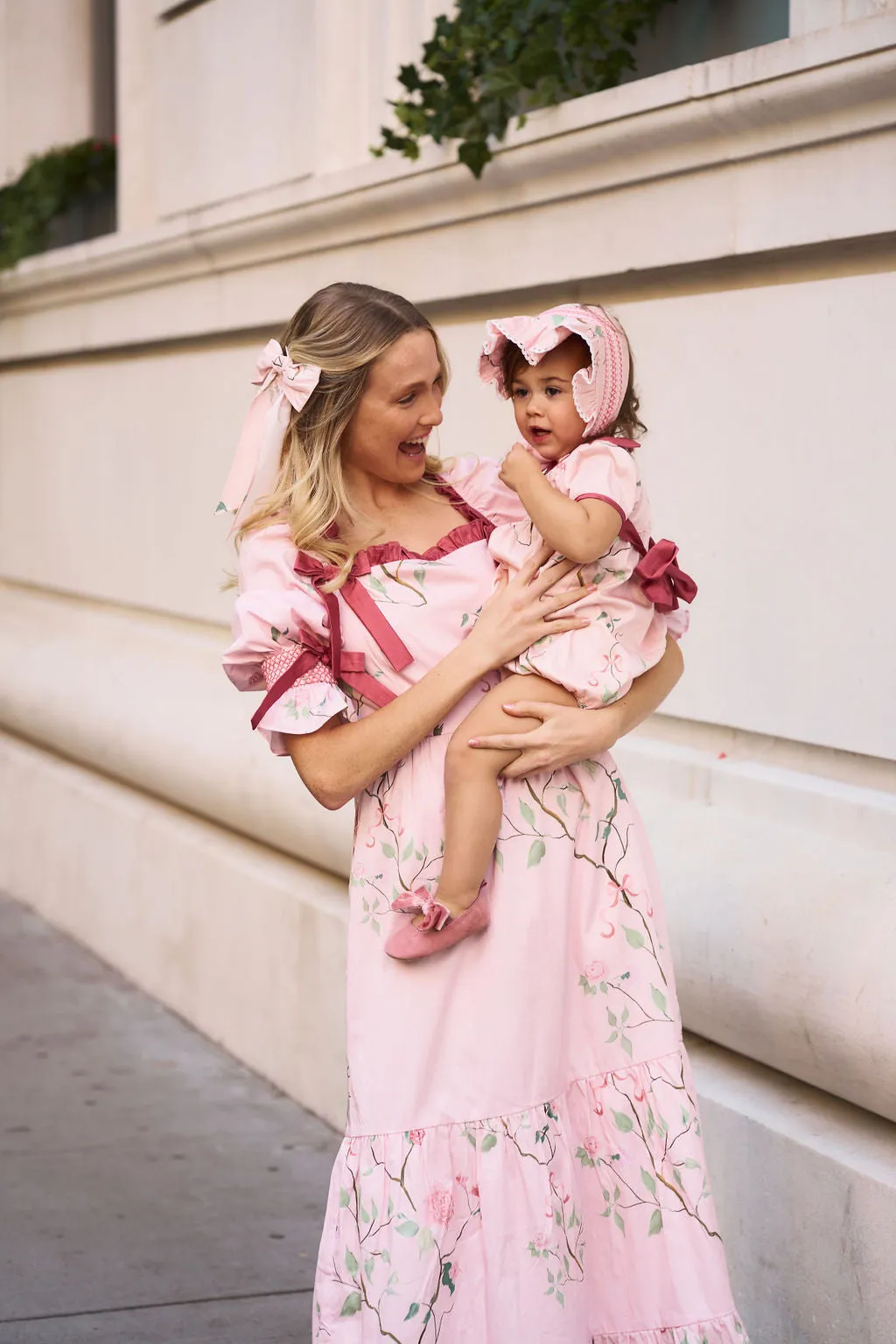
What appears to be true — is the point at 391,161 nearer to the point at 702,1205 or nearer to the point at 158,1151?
the point at 158,1151

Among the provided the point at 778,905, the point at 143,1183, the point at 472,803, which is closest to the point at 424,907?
the point at 472,803

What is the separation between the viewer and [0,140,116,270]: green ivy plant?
7495 mm

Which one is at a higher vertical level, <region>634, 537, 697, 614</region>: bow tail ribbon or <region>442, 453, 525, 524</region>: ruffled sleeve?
<region>442, 453, 525, 524</region>: ruffled sleeve

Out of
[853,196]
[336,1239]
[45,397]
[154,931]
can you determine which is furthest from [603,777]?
[45,397]

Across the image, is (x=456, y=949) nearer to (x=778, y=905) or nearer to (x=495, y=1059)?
(x=495, y=1059)

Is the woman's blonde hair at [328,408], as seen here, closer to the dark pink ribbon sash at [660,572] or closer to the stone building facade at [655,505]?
the dark pink ribbon sash at [660,572]

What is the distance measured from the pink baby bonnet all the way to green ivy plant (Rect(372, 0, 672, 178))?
1641mm

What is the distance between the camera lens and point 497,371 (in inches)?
104

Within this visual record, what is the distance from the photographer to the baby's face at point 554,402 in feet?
8.28

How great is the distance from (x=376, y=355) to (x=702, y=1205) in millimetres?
1387

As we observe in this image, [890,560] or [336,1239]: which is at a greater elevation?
[890,560]

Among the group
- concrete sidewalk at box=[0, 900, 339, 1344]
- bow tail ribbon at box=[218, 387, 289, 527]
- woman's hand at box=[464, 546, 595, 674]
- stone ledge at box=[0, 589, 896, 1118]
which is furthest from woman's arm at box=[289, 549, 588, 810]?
concrete sidewalk at box=[0, 900, 339, 1344]

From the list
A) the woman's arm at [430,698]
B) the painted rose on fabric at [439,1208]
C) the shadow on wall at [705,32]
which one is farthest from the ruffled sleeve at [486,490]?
the shadow on wall at [705,32]

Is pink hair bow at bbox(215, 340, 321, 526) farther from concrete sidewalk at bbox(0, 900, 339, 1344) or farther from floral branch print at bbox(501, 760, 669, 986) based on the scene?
concrete sidewalk at bbox(0, 900, 339, 1344)
